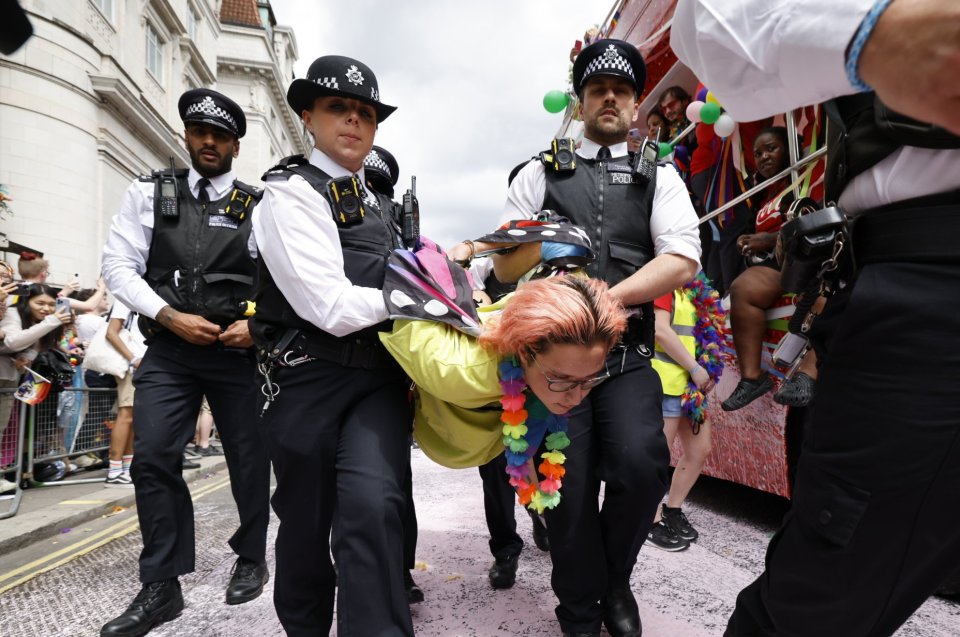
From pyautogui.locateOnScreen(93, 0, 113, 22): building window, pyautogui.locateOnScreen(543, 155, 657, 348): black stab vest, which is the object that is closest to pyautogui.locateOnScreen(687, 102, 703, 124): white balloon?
pyautogui.locateOnScreen(543, 155, 657, 348): black stab vest

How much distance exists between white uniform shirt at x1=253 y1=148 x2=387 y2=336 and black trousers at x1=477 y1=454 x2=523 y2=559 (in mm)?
1218

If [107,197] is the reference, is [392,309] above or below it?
below

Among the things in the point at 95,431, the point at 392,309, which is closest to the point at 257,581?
the point at 392,309

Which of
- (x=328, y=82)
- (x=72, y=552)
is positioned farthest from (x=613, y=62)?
(x=72, y=552)

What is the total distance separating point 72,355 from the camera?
6277 millimetres

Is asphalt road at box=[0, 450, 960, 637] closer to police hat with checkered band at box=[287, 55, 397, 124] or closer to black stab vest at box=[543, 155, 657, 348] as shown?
black stab vest at box=[543, 155, 657, 348]

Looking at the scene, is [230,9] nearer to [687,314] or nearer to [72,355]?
[72,355]

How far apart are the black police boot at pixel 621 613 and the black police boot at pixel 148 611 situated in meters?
1.77

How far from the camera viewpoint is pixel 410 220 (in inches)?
86.7

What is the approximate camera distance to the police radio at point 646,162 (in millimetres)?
2375

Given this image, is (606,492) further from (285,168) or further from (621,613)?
(285,168)

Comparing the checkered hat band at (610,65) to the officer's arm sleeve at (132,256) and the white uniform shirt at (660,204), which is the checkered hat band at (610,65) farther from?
the officer's arm sleeve at (132,256)

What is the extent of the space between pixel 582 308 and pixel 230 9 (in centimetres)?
3716

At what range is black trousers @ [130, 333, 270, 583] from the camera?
8.34 feet
